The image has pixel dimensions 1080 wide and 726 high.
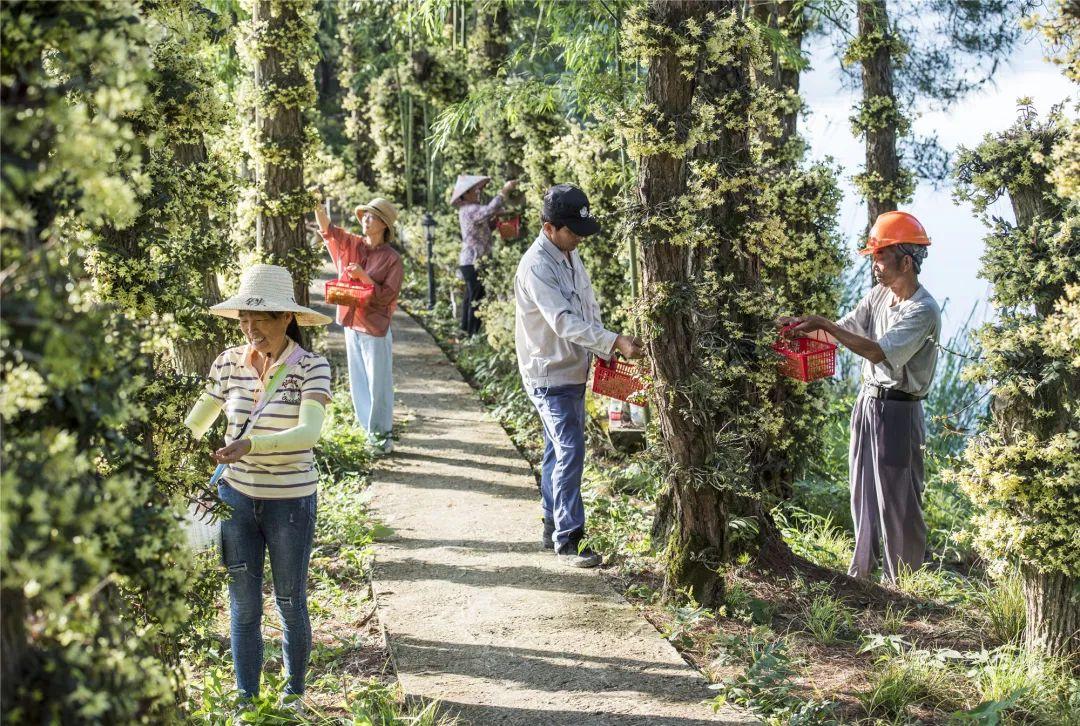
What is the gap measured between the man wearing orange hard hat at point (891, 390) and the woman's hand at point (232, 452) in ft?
10.6

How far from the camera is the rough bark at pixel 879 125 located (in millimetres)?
8969

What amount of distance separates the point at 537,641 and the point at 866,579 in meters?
2.30

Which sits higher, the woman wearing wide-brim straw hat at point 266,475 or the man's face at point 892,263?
the man's face at point 892,263

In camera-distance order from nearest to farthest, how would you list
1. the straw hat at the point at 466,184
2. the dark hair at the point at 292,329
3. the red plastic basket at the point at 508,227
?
the dark hair at the point at 292,329
the red plastic basket at the point at 508,227
the straw hat at the point at 466,184

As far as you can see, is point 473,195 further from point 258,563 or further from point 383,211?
point 258,563

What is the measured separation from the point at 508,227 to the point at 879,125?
522 cm

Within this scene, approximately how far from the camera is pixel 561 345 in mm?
6004

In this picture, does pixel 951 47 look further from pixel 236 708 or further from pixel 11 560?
pixel 11 560

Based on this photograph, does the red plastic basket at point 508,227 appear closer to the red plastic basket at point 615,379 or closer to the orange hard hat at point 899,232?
the red plastic basket at point 615,379

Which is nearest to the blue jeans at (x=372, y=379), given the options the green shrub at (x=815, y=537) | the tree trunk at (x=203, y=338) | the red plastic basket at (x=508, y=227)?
the tree trunk at (x=203, y=338)

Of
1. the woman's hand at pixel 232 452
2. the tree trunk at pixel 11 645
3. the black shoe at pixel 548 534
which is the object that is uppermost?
the woman's hand at pixel 232 452

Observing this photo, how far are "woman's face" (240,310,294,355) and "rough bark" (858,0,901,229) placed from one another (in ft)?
20.3

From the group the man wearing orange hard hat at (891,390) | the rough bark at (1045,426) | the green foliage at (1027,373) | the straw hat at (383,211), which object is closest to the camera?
the green foliage at (1027,373)

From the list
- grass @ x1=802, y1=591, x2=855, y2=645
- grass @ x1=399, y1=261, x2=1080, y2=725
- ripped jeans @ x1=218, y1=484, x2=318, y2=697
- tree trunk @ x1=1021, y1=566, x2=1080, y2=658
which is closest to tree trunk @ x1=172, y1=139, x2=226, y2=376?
ripped jeans @ x1=218, y1=484, x2=318, y2=697
